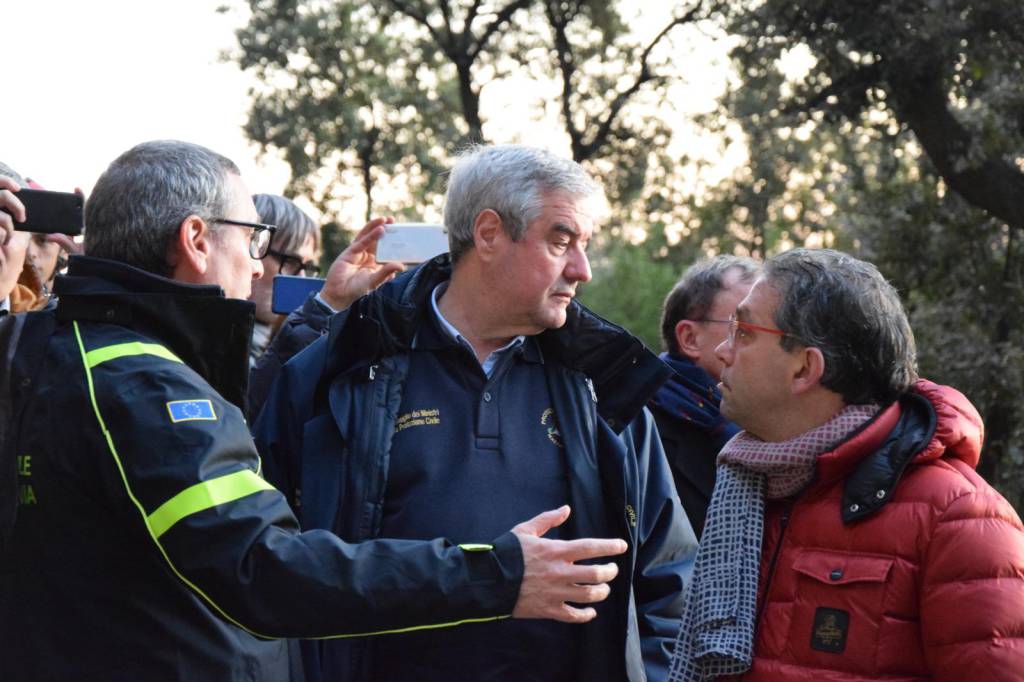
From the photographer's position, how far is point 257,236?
118 inches

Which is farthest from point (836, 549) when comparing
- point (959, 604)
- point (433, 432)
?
→ point (433, 432)

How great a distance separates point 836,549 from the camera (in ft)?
9.50

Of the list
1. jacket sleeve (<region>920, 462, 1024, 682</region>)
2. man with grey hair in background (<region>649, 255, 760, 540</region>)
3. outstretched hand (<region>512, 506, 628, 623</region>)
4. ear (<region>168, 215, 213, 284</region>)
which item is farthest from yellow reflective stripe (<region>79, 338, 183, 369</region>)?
man with grey hair in background (<region>649, 255, 760, 540</region>)

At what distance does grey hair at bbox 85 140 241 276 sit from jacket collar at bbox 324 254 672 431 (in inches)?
29.5

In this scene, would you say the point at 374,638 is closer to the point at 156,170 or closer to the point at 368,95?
the point at 156,170

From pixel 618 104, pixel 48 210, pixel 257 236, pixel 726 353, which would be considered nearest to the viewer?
pixel 257 236

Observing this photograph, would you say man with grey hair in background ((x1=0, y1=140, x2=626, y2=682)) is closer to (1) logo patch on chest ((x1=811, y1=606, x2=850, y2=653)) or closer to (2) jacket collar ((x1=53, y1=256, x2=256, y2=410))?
(2) jacket collar ((x1=53, y1=256, x2=256, y2=410))

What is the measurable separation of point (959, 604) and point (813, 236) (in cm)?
3617

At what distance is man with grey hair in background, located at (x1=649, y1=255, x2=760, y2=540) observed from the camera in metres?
4.39

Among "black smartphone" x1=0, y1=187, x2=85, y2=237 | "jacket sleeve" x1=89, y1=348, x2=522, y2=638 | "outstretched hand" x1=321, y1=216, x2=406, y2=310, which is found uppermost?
"black smartphone" x1=0, y1=187, x2=85, y2=237

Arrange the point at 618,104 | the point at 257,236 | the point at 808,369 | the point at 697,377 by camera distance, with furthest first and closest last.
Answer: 1. the point at 618,104
2. the point at 697,377
3. the point at 808,369
4. the point at 257,236

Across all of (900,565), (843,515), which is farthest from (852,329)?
(900,565)

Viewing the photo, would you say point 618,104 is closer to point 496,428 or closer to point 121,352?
point 496,428

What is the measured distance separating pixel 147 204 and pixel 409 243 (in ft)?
6.93
